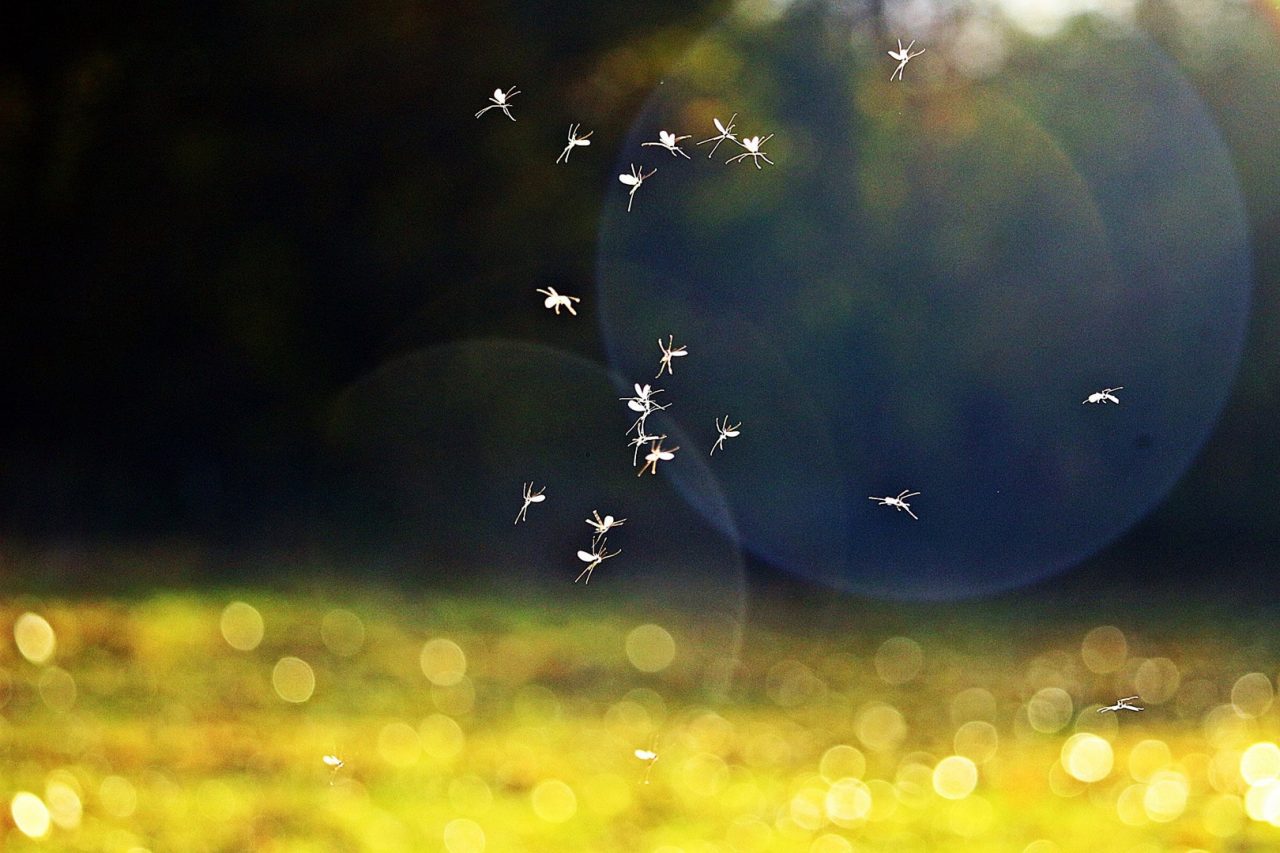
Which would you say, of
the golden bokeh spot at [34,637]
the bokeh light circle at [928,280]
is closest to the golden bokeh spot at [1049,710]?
the bokeh light circle at [928,280]

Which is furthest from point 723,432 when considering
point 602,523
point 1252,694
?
point 1252,694

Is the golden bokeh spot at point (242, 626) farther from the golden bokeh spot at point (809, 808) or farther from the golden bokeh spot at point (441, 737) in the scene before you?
the golden bokeh spot at point (809, 808)

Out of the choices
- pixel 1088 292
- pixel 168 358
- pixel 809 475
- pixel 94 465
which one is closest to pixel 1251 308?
pixel 1088 292

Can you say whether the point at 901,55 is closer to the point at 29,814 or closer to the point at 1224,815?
the point at 1224,815

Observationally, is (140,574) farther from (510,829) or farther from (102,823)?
(510,829)

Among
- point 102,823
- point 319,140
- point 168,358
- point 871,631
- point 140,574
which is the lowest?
point 102,823

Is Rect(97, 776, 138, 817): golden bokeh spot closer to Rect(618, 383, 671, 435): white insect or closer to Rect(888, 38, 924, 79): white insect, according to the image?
Rect(618, 383, 671, 435): white insect

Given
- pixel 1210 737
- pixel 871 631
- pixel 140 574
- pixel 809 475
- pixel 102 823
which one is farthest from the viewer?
pixel 809 475
